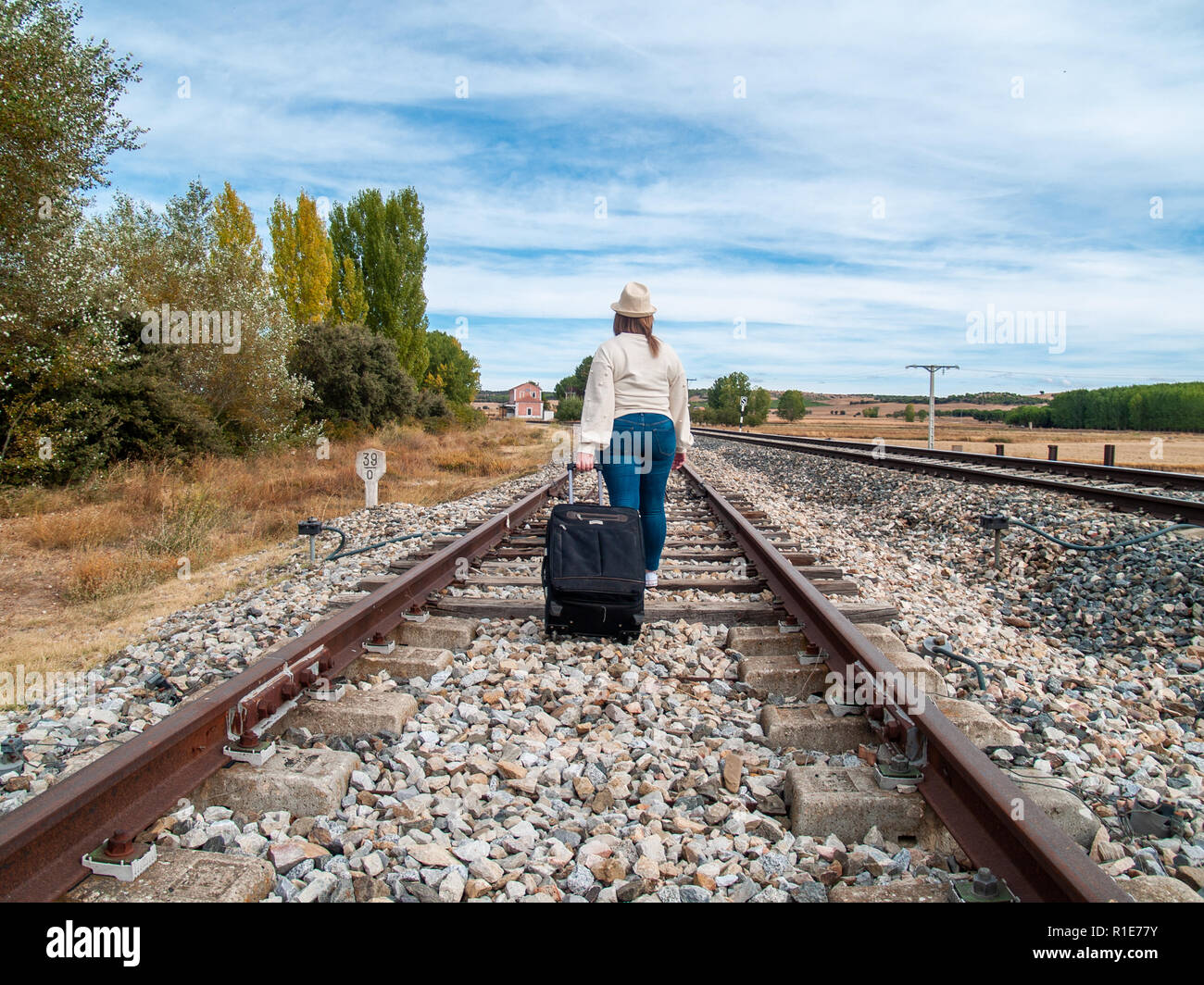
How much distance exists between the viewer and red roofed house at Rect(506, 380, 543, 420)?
114m

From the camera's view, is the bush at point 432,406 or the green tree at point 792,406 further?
the green tree at point 792,406

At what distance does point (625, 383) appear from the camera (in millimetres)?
4301

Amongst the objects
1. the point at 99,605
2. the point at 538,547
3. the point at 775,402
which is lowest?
the point at 99,605

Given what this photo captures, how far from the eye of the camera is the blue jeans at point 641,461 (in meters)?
4.34

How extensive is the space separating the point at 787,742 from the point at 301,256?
3317cm

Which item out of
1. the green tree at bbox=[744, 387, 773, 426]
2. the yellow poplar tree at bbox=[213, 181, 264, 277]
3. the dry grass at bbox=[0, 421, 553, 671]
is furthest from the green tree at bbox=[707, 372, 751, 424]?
the dry grass at bbox=[0, 421, 553, 671]

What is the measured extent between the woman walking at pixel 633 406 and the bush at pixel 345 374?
19.6m

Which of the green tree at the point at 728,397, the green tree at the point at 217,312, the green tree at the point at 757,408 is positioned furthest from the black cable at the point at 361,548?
the green tree at the point at 757,408

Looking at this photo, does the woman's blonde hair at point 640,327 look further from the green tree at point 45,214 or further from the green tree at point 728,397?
the green tree at point 728,397
